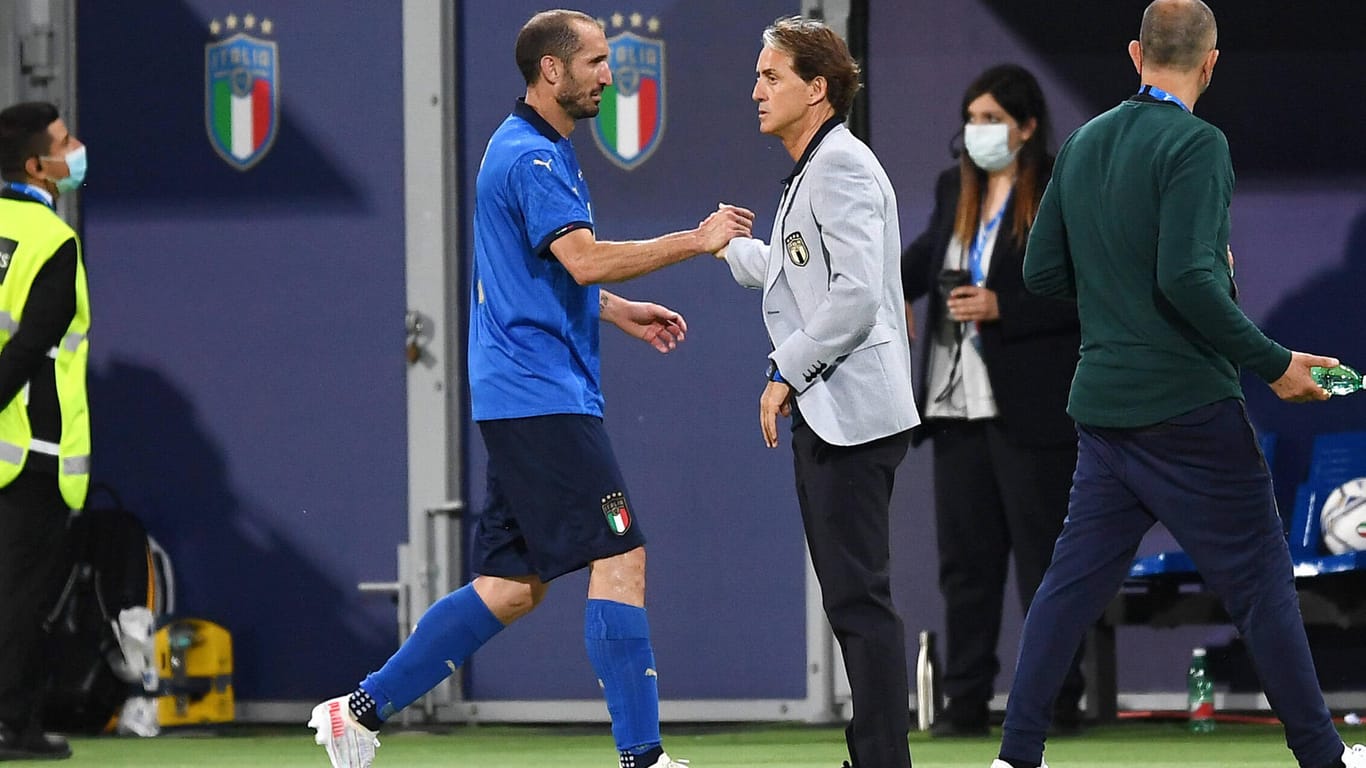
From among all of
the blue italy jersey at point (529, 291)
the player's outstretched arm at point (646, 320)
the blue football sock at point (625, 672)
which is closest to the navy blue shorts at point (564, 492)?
the blue italy jersey at point (529, 291)

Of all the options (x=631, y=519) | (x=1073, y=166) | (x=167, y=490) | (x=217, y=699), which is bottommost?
(x=217, y=699)

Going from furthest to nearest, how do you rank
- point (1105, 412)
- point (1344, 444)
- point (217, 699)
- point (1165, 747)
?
point (217, 699) < point (1344, 444) < point (1165, 747) < point (1105, 412)

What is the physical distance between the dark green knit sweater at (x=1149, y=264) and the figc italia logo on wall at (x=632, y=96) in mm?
3595

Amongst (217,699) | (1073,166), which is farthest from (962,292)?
(217,699)

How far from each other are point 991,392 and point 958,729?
123 cm

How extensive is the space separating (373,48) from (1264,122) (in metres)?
3.65

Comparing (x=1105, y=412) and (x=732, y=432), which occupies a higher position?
(x=1105, y=412)

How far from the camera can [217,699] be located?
29.1 ft

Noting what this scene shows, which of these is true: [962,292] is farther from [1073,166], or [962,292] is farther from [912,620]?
[1073,166]

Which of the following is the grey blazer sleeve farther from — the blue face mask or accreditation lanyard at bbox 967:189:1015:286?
the blue face mask

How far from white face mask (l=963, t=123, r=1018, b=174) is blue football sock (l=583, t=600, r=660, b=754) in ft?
9.93

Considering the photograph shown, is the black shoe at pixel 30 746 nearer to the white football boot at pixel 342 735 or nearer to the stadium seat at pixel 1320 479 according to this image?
the white football boot at pixel 342 735

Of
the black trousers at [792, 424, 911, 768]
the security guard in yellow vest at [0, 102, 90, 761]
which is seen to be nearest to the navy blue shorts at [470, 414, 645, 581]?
the black trousers at [792, 424, 911, 768]

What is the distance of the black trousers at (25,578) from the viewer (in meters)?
7.20
